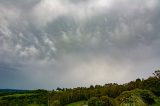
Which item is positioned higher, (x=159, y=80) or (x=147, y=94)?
(x=159, y=80)

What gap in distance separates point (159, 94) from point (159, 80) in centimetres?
2542

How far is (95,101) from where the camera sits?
148 m

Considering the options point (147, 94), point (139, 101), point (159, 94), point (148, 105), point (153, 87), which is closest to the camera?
point (139, 101)

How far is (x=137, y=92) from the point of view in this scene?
5625 inches

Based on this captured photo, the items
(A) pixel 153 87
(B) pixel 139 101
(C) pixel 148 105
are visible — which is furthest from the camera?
(A) pixel 153 87

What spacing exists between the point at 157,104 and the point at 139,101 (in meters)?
14.7

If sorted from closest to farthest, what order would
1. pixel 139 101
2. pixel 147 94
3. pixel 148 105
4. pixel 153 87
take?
pixel 139 101, pixel 148 105, pixel 147 94, pixel 153 87

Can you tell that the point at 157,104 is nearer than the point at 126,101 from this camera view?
No

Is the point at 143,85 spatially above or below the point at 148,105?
above

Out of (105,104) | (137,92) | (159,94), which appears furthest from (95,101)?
(159,94)

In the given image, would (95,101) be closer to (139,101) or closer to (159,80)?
(139,101)

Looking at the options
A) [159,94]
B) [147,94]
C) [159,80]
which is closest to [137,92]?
[147,94]

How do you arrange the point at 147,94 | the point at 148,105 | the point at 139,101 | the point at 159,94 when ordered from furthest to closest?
the point at 159,94 → the point at 147,94 → the point at 148,105 → the point at 139,101

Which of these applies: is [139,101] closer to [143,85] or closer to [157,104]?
[157,104]
